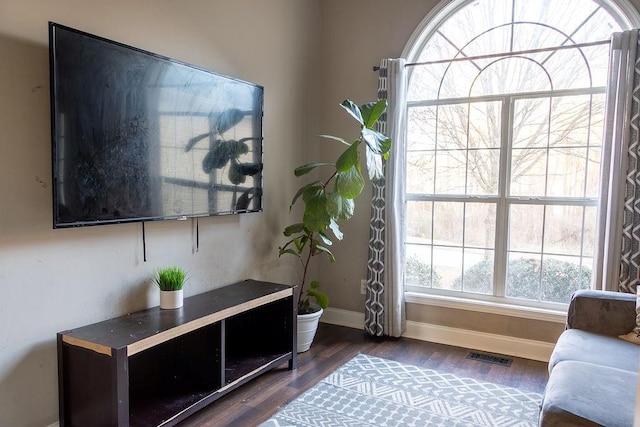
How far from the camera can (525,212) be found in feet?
10.8

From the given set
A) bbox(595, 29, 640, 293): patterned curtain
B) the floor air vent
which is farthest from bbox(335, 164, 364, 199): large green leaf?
bbox(595, 29, 640, 293): patterned curtain

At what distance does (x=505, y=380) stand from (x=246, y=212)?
196cm

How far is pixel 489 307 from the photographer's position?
3.35 m

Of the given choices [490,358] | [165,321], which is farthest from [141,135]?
[490,358]

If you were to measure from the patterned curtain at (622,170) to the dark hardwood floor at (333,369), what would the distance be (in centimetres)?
83

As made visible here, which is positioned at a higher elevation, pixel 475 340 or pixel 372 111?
pixel 372 111

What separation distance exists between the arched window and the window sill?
3.0 inches

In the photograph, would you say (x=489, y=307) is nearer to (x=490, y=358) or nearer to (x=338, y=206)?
(x=490, y=358)

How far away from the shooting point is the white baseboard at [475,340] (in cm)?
320

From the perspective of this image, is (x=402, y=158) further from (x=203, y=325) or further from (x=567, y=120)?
(x=203, y=325)

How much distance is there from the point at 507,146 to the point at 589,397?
6.75 feet

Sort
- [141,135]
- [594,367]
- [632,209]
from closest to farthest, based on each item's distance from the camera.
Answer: [594,367], [141,135], [632,209]

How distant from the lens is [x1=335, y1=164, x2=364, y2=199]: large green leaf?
3.07 meters

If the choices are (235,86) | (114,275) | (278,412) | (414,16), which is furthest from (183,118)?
(414,16)
